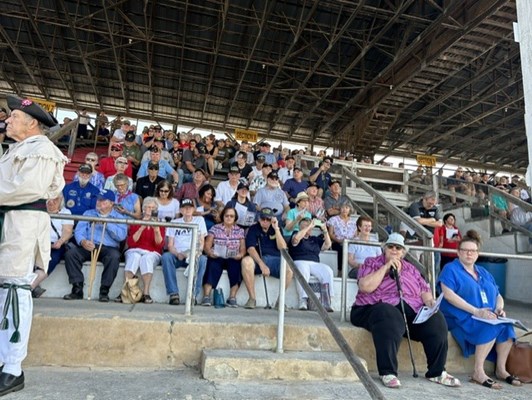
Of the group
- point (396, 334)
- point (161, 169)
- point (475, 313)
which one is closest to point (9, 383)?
point (396, 334)

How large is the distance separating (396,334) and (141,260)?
8.69 ft

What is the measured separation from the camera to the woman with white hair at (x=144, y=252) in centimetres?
437

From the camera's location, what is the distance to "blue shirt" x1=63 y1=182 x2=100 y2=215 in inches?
203

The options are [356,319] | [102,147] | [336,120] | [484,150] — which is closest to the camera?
[356,319]

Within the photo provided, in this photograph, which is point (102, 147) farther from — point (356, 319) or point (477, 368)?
point (477, 368)

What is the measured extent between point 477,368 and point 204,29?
12279 millimetres

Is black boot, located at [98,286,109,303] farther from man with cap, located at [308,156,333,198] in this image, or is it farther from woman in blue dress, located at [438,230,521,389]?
man with cap, located at [308,156,333,198]

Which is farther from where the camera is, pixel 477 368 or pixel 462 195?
pixel 462 195

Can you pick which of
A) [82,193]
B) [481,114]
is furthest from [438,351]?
[481,114]

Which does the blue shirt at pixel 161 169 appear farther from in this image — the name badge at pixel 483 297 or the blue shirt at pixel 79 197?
the name badge at pixel 483 297

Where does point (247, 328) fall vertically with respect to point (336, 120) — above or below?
below

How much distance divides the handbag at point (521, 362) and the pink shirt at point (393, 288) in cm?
93

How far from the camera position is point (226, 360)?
315 cm

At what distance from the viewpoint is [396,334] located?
3383mm
